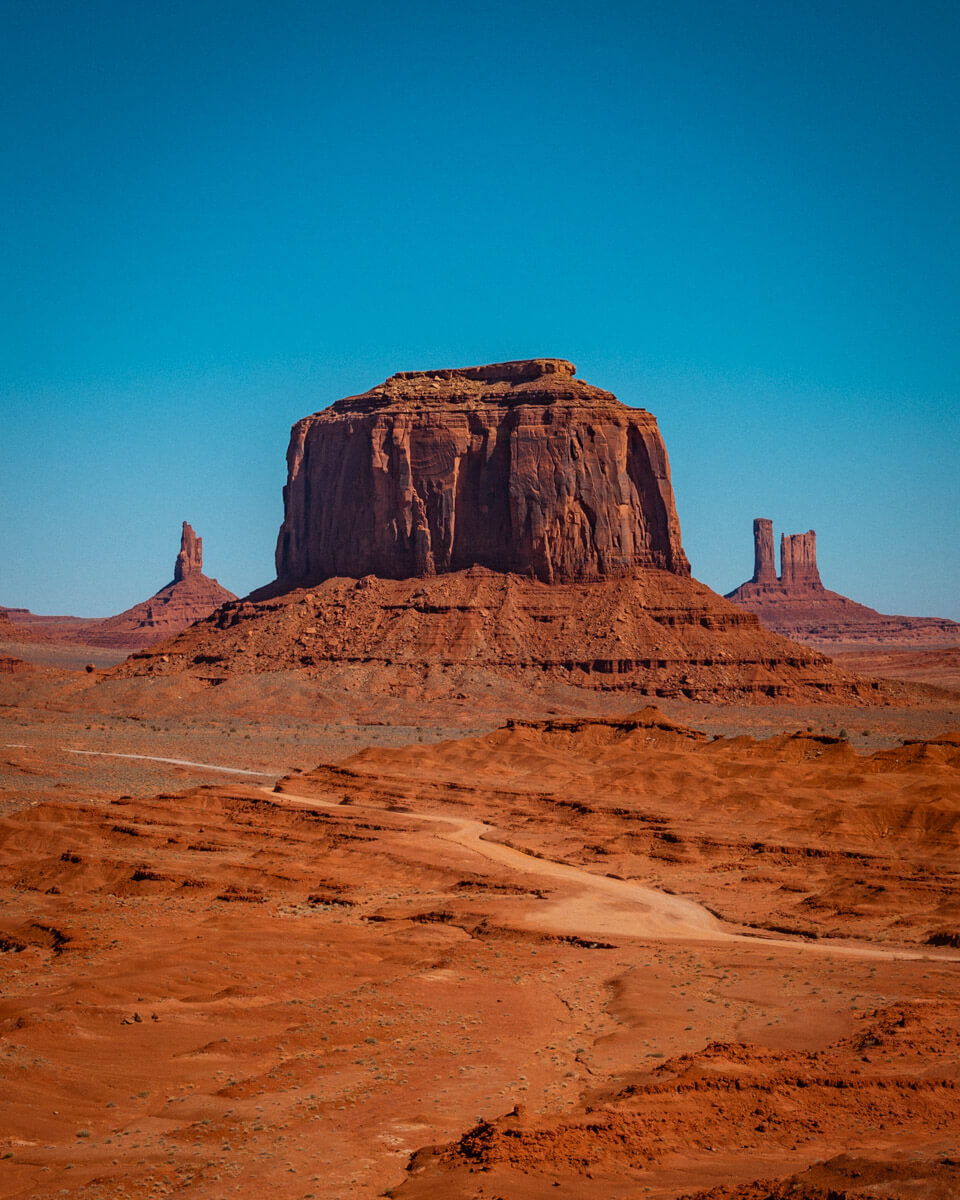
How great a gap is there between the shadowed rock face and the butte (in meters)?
0.16

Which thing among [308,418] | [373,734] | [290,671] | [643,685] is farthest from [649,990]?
[308,418]

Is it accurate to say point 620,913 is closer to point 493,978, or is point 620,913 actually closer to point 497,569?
point 493,978

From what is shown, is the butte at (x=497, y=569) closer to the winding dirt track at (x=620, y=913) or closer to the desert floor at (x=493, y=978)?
the desert floor at (x=493, y=978)

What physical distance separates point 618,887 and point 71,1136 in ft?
67.3

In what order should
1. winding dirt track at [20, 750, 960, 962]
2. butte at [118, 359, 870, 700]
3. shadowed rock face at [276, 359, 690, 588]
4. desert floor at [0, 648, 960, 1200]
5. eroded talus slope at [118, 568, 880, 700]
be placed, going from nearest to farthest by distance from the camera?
desert floor at [0, 648, 960, 1200]
winding dirt track at [20, 750, 960, 962]
eroded talus slope at [118, 568, 880, 700]
butte at [118, 359, 870, 700]
shadowed rock face at [276, 359, 690, 588]

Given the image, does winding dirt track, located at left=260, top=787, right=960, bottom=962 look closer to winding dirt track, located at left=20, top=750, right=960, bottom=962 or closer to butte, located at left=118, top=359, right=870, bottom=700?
winding dirt track, located at left=20, top=750, right=960, bottom=962

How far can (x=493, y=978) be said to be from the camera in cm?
2414

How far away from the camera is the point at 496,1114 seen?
645 inches

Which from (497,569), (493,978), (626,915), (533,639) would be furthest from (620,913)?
(497,569)

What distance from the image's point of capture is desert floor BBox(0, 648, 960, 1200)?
46.9ft

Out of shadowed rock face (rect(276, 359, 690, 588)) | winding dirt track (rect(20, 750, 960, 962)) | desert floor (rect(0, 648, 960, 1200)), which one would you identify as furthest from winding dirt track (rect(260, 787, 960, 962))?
shadowed rock face (rect(276, 359, 690, 588))

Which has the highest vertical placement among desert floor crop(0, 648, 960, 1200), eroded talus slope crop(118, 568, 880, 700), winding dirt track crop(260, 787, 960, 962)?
eroded talus slope crop(118, 568, 880, 700)

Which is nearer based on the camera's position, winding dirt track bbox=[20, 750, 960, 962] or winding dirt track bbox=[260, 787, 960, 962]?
winding dirt track bbox=[260, 787, 960, 962]

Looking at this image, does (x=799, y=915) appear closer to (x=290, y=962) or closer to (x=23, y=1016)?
(x=290, y=962)
